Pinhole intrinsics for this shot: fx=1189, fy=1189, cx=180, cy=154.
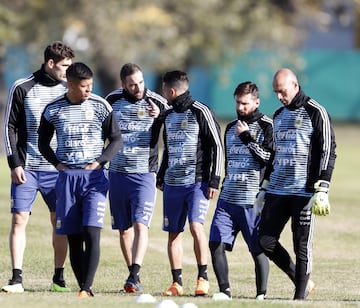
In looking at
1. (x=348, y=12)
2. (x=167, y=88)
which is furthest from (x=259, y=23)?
(x=167, y=88)

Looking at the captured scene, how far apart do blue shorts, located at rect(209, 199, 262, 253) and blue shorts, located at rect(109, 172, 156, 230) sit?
907mm

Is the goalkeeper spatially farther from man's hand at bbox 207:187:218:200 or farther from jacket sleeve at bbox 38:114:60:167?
jacket sleeve at bbox 38:114:60:167

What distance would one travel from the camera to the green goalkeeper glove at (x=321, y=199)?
1034cm

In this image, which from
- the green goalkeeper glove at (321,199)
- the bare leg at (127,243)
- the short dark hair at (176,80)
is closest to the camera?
the green goalkeeper glove at (321,199)

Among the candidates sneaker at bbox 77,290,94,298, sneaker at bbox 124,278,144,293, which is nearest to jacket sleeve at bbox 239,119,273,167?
sneaker at bbox 124,278,144,293

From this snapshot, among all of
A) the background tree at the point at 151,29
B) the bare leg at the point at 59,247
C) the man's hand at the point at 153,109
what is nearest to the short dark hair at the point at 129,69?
the man's hand at the point at 153,109

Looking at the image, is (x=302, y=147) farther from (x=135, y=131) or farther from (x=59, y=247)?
(x=59, y=247)

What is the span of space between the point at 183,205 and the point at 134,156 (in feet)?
2.52

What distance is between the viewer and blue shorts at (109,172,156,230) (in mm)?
11812

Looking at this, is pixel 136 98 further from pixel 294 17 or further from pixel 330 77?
pixel 330 77

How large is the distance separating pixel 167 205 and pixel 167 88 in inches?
44.8

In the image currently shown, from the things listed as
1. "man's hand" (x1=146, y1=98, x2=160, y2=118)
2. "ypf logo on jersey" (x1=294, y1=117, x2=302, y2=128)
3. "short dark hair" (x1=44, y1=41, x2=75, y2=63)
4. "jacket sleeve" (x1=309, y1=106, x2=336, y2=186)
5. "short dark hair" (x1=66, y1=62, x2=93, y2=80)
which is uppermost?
"short dark hair" (x1=44, y1=41, x2=75, y2=63)

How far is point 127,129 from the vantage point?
11.9m

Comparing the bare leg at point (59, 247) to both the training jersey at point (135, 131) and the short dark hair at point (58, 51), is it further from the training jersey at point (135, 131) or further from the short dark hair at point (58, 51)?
the short dark hair at point (58, 51)
